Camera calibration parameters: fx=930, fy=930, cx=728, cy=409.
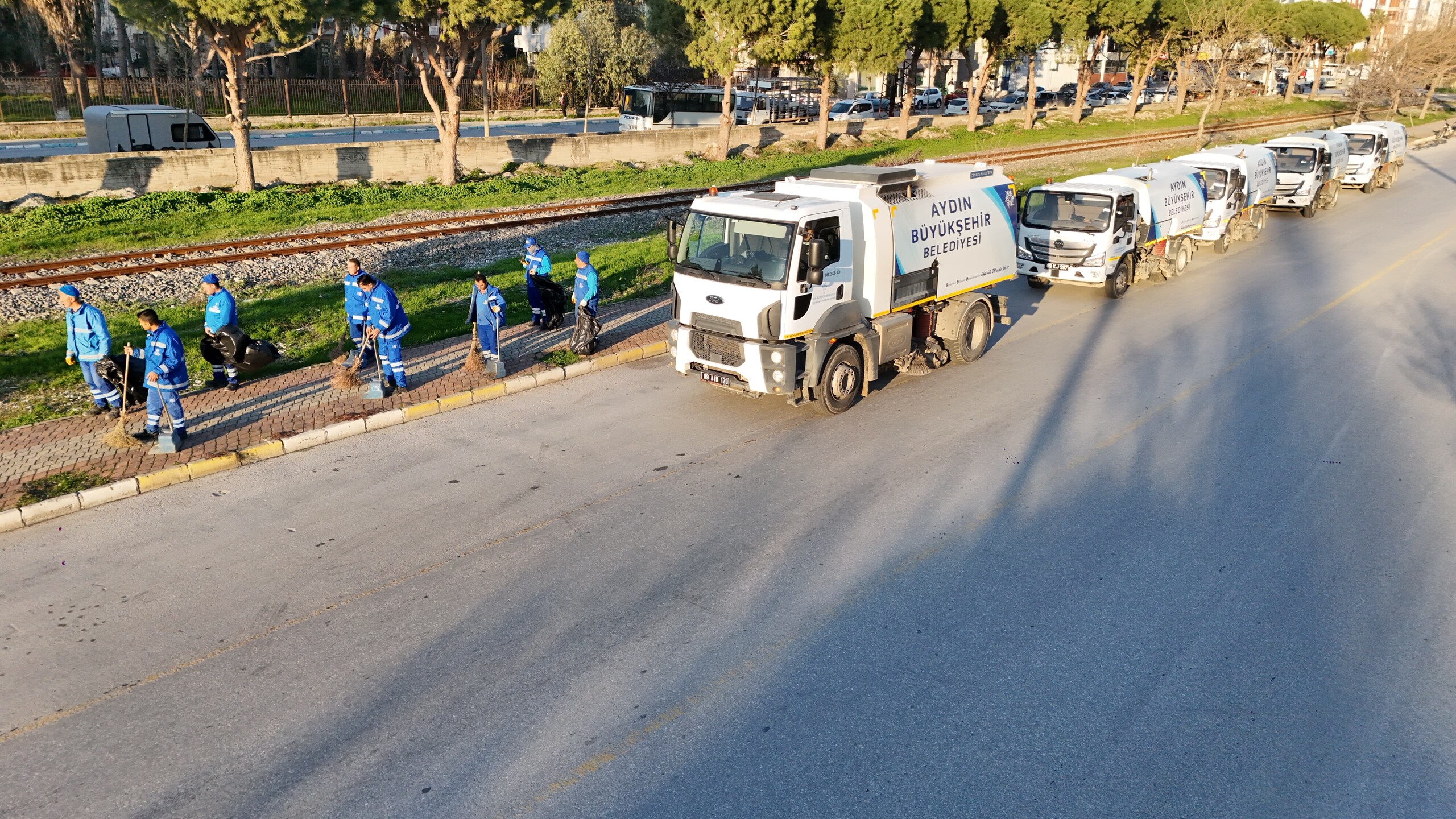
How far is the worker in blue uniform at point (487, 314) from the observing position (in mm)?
12266

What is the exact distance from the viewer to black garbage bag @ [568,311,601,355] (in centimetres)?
1323

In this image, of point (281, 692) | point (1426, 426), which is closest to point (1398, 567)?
point (1426, 426)

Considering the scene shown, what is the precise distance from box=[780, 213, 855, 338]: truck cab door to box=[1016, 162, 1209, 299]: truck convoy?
630 cm

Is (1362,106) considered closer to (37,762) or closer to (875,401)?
(875,401)

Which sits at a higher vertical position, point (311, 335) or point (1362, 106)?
point (1362, 106)

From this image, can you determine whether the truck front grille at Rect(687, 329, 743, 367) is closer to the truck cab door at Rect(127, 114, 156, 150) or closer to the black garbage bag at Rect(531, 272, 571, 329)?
the black garbage bag at Rect(531, 272, 571, 329)

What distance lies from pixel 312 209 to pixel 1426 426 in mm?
23082

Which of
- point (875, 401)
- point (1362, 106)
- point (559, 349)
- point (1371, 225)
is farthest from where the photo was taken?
point (1362, 106)

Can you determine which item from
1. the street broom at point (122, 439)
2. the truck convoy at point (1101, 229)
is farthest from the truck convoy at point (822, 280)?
the street broom at point (122, 439)

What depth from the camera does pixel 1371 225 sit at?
81.6ft

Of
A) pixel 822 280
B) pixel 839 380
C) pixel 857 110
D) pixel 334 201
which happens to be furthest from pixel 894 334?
pixel 857 110

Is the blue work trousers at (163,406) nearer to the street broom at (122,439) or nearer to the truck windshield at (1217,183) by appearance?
the street broom at (122,439)

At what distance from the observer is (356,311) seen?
40.3 feet

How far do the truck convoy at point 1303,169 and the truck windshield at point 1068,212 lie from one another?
11.1m
